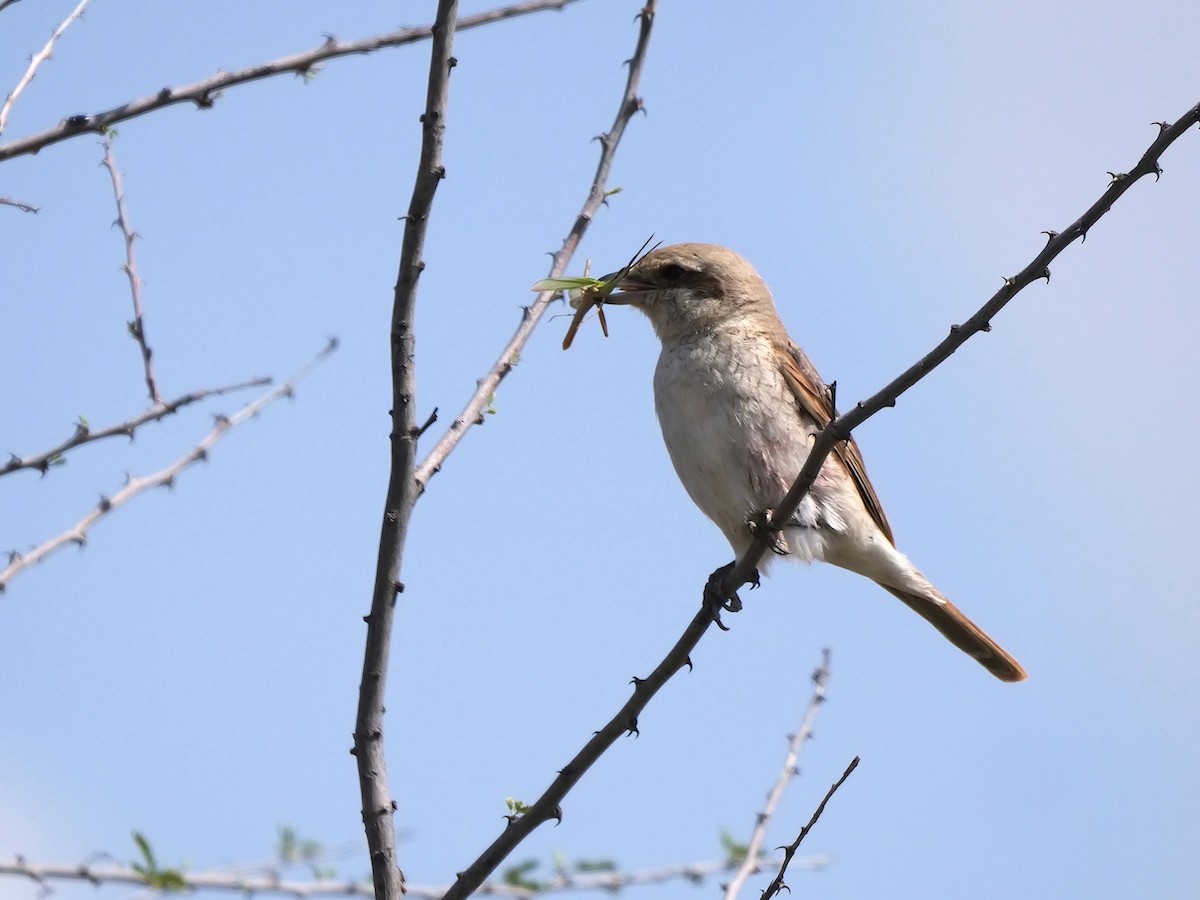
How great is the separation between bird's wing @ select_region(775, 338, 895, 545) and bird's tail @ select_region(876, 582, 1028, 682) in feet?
1.28

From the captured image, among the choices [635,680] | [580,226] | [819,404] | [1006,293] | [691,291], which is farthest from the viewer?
[691,291]

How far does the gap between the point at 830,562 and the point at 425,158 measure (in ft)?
11.4

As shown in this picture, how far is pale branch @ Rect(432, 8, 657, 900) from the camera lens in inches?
127

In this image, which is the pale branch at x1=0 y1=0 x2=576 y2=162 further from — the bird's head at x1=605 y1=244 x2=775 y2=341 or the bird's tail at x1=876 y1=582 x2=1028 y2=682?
the bird's tail at x1=876 y1=582 x2=1028 y2=682

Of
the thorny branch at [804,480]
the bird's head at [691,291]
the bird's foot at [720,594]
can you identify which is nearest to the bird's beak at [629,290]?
the bird's head at [691,291]

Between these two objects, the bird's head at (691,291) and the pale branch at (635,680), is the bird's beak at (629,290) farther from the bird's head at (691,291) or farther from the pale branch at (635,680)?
the pale branch at (635,680)

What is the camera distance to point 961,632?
646cm

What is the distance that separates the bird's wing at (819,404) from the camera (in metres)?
5.40

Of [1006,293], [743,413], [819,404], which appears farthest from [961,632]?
[1006,293]

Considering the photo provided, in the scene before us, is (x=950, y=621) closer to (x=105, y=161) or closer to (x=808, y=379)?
(x=808, y=379)

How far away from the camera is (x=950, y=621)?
6.42 meters

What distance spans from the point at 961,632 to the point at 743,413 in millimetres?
2056

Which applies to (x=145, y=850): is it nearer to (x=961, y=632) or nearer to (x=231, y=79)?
(x=231, y=79)

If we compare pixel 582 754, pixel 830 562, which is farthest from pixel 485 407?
pixel 830 562
